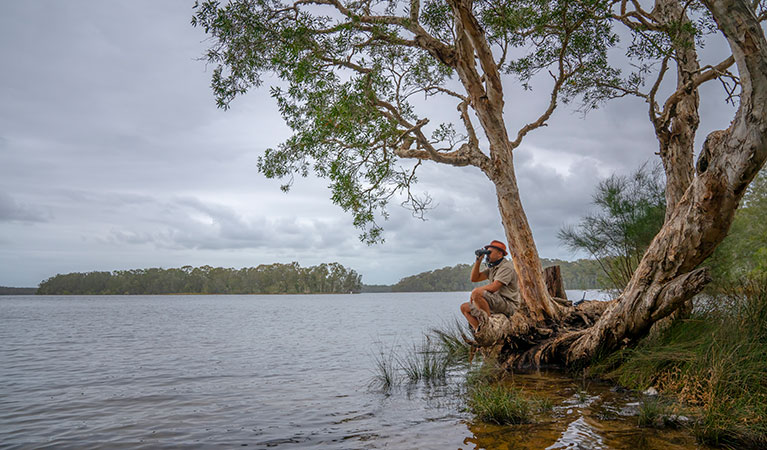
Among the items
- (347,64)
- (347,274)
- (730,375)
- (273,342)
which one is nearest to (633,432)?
(730,375)

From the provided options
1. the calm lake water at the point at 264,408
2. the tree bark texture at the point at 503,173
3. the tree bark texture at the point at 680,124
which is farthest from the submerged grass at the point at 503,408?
the tree bark texture at the point at 680,124

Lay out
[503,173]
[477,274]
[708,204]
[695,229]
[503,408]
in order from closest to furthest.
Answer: [503,408], [708,204], [695,229], [477,274], [503,173]

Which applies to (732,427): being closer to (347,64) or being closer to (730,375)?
(730,375)

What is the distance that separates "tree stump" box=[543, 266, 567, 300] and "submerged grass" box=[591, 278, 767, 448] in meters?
4.34

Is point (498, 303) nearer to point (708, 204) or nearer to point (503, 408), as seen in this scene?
point (503, 408)

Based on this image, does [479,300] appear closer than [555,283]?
Yes

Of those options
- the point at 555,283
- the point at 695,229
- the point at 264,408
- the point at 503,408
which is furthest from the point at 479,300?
the point at 264,408

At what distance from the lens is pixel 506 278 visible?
8562 mm

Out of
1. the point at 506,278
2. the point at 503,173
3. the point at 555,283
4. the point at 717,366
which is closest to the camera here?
the point at 717,366

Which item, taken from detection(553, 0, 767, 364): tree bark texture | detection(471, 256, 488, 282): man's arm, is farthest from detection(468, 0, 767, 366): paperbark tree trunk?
detection(471, 256, 488, 282): man's arm

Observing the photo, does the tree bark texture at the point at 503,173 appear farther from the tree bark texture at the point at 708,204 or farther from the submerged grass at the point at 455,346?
the tree bark texture at the point at 708,204

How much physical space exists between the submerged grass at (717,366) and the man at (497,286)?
201cm

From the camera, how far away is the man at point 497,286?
8.59 meters

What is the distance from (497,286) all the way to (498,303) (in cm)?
37
